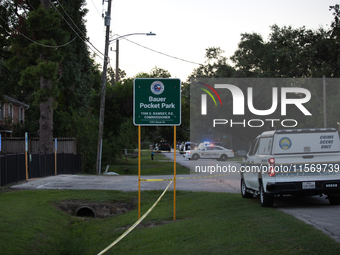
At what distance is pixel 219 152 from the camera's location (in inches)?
1711

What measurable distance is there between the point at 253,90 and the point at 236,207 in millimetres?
39990

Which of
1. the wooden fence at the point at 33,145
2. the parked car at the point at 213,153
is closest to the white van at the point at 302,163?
the wooden fence at the point at 33,145

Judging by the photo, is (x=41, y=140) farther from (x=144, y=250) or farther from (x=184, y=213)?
(x=144, y=250)

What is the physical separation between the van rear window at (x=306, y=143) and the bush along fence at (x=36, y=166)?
1121 cm

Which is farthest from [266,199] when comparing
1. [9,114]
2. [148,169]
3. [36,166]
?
[9,114]

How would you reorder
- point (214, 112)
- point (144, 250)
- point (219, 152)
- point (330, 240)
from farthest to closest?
point (214, 112), point (219, 152), point (144, 250), point (330, 240)

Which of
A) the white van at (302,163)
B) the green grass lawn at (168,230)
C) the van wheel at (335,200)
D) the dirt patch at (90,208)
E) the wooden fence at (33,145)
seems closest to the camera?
the green grass lawn at (168,230)

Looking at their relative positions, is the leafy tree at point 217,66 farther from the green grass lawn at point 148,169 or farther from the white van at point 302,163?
the white van at point 302,163

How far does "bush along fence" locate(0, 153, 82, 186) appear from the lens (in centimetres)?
1794

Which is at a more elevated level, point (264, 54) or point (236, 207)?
point (264, 54)

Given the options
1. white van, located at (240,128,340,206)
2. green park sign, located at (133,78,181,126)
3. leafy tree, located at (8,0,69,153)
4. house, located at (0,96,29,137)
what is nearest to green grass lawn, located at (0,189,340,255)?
white van, located at (240,128,340,206)

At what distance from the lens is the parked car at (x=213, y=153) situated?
142 feet

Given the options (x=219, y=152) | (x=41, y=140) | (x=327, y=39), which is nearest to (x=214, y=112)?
(x=219, y=152)

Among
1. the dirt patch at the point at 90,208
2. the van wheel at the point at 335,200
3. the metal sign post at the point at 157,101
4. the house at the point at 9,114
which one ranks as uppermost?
the house at the point at 9,114
